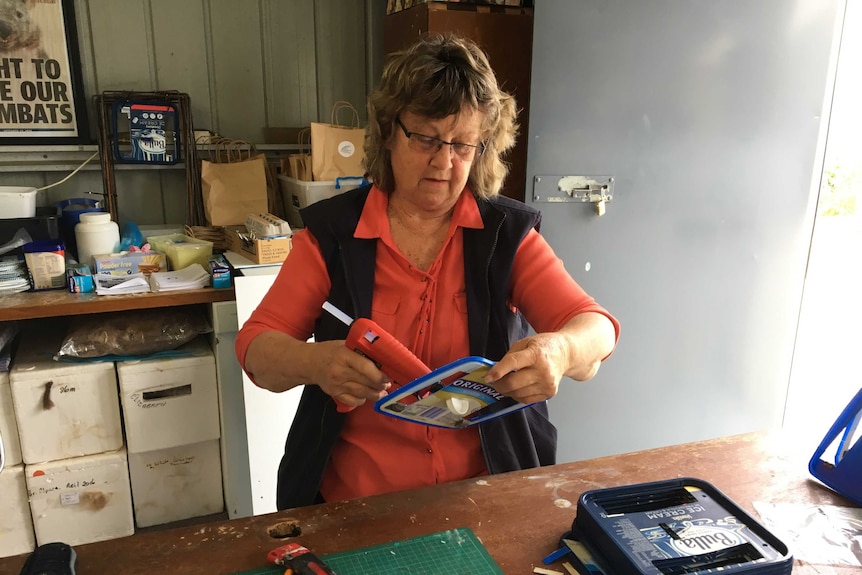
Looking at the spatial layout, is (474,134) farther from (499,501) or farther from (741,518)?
(741,518)

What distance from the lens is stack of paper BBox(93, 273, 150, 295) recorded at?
6.22ft

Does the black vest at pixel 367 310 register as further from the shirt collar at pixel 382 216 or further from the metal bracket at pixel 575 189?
the metal bracket at pixel 575 189

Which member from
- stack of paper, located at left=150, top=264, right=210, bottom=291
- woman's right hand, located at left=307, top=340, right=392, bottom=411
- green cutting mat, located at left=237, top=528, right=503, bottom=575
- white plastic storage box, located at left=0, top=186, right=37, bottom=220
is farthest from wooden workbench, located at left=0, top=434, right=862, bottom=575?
white plastic storage box, located at left=0, top=186, right=37, bottom=220

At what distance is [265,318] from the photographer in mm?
1147

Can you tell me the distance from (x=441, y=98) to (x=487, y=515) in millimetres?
687

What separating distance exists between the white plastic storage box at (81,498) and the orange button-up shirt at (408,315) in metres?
1.23

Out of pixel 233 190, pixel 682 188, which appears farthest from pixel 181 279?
pixel 682 188

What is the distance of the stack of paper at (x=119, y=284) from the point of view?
1896mm

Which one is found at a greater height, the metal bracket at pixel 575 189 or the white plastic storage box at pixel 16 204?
the metal bracket at pixel 575 189

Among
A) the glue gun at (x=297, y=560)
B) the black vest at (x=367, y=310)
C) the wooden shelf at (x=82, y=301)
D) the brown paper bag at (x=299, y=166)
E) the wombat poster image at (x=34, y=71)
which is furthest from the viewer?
the brown paper bag at (x=299, y=166)

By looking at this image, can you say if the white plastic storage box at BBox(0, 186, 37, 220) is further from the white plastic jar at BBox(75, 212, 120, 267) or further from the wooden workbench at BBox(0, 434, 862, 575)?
the wooden workbench at BBox(0, 434, 862, 575)

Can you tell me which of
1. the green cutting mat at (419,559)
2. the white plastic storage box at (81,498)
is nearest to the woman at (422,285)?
the green cutting mat at (419,559)

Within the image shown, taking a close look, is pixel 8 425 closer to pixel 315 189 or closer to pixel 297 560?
pixel 315 189

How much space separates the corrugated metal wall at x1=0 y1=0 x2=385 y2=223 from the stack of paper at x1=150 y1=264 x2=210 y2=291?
0.63 meters
